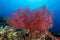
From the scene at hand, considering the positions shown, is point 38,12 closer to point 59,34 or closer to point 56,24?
point 59,34

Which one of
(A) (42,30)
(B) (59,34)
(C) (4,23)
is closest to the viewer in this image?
(A) (42,30)

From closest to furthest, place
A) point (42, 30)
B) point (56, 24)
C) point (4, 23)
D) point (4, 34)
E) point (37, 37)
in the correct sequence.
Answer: point (4, 34) → point (37, 37) → point (42, 30) → point (4, 23) → point (56, 24)

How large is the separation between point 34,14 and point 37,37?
0.98 m

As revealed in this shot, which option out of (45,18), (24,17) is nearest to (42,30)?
(45,18)

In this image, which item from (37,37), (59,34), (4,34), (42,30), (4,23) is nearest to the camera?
(4,34)

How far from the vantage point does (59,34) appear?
8945 millimetres

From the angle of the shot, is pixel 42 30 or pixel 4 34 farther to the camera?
pixel 42 30

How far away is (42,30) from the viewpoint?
21.4ft

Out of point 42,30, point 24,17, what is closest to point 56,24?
point 42,30

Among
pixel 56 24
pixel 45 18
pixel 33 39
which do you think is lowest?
pixel 33 39

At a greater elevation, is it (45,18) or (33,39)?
(45,18)

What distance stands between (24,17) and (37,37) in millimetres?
998

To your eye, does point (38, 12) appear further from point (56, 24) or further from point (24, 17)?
point (56, 24)

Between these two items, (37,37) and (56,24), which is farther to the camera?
(56,24)
